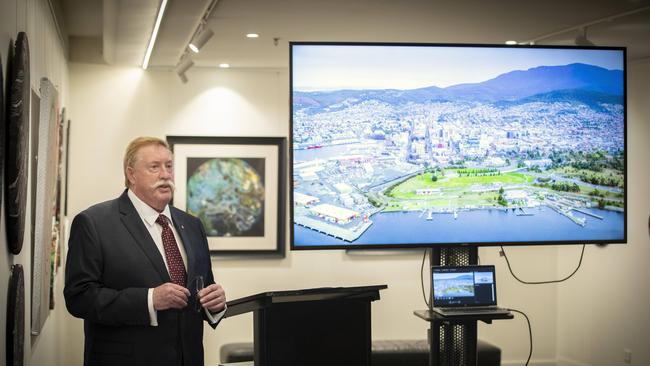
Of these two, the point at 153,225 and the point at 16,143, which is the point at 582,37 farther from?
the point at 16,143

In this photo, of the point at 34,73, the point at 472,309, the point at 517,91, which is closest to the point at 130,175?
the point at 34,73

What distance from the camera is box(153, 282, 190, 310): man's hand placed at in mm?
2744

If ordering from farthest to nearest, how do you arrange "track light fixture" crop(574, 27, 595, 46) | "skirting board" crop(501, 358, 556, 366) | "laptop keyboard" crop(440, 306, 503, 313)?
"skirting board" crop(501, 358, 556, 366)
"track light fixture" crop(574, 27, 595, 46)
"laptop keyboard" crop(440, 306, 503, 313)

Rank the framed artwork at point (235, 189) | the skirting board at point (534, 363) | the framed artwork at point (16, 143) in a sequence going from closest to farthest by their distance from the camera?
the framed artwork at point (16, 143) < the framed artwork at point (235, 189) < the skirting board at point (534, 363)

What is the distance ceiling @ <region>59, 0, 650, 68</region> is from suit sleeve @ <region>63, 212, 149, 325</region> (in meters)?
2.04

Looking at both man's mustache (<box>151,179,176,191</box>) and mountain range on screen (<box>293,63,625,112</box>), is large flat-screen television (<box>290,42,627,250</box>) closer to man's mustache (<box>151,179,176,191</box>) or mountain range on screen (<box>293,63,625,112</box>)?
mountain range on screen (<box>293,63,625,112</box>)

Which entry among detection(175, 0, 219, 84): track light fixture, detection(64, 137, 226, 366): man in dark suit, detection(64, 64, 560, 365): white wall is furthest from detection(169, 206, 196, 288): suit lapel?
detection(64, 64, 560, 365): white wall

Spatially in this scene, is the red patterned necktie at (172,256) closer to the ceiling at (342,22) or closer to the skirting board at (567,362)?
the ceiling at (342,22)

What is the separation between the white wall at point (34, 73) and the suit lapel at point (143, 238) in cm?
42

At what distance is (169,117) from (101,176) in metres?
0.80

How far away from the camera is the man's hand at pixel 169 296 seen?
A: 274 cm

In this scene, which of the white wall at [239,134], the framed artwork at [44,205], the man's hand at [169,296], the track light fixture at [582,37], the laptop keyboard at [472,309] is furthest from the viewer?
the white wall at [239,134]

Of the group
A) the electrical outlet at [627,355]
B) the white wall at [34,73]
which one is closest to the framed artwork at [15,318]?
the white wall at [34,73]

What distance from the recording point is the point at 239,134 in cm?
734
